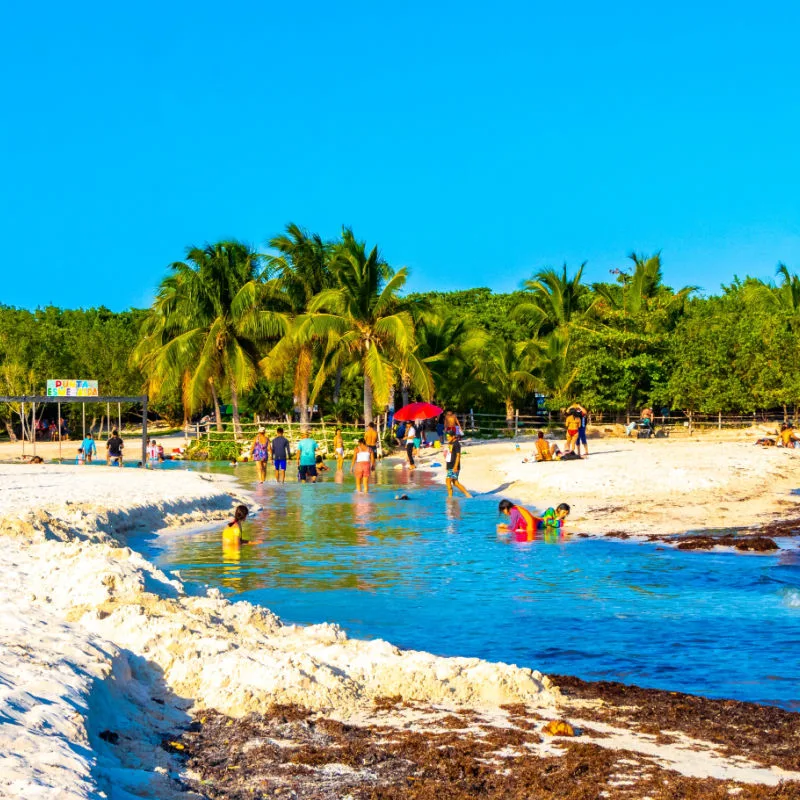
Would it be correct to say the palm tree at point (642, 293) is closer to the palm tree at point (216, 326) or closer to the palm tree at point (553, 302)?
the palm tree at point (553, 302)

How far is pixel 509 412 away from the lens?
49500 mm

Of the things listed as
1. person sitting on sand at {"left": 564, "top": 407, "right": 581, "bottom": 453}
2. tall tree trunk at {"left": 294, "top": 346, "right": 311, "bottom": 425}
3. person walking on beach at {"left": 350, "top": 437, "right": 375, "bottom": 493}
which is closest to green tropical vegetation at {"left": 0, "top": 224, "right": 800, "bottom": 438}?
tall tree trunk at {"left": 294, "top": 346, "right": 311, "bottom": 425}

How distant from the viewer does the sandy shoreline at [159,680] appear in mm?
5215

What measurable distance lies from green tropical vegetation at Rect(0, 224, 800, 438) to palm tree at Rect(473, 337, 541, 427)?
0.26 ft

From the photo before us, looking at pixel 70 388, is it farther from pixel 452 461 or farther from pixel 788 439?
pixel 788 439

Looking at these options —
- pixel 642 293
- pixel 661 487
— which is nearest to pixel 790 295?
pixel 642 293

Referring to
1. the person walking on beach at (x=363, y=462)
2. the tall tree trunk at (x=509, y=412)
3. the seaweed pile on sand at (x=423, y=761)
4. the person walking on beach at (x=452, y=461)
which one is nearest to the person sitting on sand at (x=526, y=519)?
the person walking on beach at (x=452, y=461)

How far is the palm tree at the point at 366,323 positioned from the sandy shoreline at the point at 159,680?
27.3m

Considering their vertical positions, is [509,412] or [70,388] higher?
[70,388]

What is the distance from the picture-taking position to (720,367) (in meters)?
45.3

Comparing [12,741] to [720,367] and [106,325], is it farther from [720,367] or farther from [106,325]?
[106,325]

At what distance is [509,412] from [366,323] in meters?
12.9

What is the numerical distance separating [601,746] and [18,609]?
16.2 feet

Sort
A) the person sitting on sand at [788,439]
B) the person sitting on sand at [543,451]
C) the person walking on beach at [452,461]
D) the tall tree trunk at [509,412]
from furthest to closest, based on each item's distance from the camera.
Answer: the tall tree trunk at [509,412] < the person sitting on sand at [788,439] < the person sitting on sand at [543,451] < the person walking on beach at [452,461]
